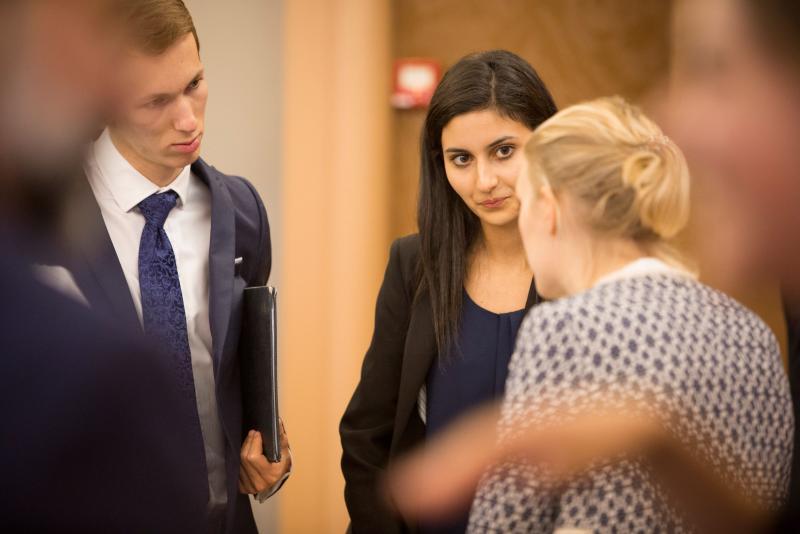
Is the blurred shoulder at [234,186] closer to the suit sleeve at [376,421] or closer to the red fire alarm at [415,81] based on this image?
the suit sleeve at [376,421]

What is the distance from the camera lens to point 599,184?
1.30m

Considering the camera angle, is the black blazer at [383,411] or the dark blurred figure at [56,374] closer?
the dark blurred figure at [56,374]

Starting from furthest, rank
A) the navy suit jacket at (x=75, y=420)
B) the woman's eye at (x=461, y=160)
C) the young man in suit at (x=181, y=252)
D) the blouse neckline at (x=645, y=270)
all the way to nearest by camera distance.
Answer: the woman's eye at (x=461, y=160) < the young man in suit at (x=181, y=252) < the blouse neckline at (x=645, y=270) < the navy suit jacket at (x=75, y=420)

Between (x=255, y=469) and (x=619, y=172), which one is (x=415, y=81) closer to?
(x=255, y=469)

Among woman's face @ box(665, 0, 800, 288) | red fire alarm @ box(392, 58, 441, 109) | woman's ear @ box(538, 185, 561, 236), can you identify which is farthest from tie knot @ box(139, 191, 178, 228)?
red fire alarm @ box(392, 58, 441, 109)

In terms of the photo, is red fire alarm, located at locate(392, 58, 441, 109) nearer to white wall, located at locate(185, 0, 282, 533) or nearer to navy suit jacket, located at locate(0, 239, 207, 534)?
white wall, located at locate(185, 0, 282, 533)

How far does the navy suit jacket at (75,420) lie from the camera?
74 centimetres

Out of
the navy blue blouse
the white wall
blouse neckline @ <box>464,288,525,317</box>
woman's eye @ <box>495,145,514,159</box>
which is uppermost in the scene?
the white wall

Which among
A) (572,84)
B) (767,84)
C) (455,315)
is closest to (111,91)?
(767,84)

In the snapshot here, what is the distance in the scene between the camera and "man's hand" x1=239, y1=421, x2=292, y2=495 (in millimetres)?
1787

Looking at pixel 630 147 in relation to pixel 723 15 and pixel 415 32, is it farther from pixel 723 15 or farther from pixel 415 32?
pixel 415 32

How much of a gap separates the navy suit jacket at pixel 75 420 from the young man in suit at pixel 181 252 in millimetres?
842

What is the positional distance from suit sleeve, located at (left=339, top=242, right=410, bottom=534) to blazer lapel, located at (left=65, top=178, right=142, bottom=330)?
0.56 metres

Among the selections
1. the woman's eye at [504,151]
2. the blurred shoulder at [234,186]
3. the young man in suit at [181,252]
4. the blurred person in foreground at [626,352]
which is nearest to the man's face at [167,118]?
the young man in suit at [181,252]
